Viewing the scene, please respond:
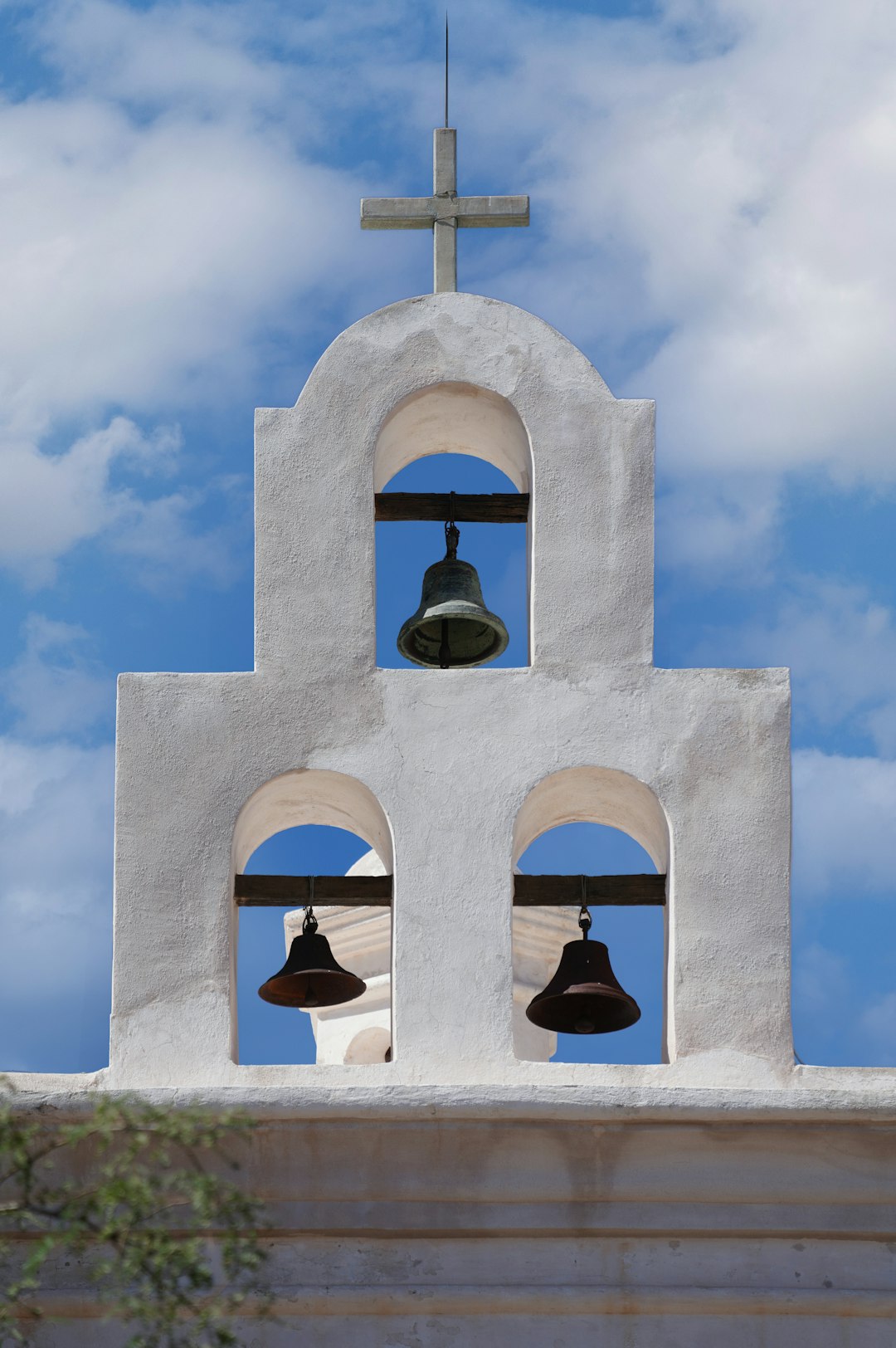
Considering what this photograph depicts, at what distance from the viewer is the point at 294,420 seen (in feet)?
32.1

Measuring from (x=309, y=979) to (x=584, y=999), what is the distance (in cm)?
115

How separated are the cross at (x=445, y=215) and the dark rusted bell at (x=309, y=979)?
2865 millimetres

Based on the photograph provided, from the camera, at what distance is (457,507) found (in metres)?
10.1

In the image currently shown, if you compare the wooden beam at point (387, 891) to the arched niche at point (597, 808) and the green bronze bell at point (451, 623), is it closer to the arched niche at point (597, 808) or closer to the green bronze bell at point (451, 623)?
the arched niche at point (597, 808)

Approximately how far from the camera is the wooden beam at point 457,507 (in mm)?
9977

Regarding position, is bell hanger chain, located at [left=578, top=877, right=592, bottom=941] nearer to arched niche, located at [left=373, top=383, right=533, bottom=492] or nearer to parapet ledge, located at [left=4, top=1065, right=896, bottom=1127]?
parapet ledge, located at [left=4, top=1065, right=896, bottom=1127]

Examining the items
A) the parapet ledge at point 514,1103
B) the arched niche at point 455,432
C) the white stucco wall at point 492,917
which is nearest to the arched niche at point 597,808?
the white stucco wall at point 492,917

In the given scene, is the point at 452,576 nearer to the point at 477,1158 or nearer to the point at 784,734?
the point at 784,734

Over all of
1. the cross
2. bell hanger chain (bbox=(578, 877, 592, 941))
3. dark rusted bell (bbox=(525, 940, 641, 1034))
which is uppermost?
the cross

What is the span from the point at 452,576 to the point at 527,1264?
317 centimetres

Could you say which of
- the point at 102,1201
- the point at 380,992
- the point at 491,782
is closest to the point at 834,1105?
the point at 491,782

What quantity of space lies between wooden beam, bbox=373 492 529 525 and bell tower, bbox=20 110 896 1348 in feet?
0.16

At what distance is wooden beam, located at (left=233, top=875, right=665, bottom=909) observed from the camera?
932cm

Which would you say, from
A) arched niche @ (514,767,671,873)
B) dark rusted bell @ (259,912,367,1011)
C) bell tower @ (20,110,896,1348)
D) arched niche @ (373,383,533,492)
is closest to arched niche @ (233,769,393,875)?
bell tower @ (20,110,896,1348)
